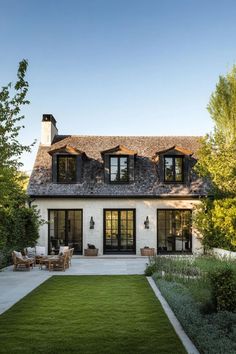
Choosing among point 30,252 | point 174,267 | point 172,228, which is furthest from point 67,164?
point 174,267

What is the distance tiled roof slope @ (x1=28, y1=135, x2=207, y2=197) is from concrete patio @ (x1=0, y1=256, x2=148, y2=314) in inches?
160

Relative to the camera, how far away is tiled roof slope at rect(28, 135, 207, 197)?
75.2ft

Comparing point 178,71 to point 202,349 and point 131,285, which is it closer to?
point 131,285

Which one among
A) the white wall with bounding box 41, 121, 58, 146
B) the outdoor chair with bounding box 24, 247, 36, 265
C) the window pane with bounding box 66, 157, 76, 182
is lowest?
the outdoor chair with bounding box 24, 247, 36, 265

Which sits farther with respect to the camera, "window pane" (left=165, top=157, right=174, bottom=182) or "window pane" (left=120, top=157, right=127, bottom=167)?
"window pane" (left=120, top=157, right=127, bottom=167)

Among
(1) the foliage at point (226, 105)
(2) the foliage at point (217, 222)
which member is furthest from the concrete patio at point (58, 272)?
(1) the foliage at point (226, 105)

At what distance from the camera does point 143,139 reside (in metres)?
26.8

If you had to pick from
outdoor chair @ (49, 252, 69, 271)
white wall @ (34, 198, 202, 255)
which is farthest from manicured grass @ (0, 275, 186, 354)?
white wall @ (34, 198, 202, 255)

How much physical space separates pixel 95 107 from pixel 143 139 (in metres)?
8.34

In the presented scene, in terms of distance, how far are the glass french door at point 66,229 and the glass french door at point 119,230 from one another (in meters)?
1.69

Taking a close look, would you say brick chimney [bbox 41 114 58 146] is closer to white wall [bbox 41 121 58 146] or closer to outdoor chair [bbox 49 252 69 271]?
white wall [bbox 41 121 58 146]

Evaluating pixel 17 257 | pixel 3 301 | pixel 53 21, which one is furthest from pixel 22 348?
pixel 53 21

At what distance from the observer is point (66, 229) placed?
23094 millimetres

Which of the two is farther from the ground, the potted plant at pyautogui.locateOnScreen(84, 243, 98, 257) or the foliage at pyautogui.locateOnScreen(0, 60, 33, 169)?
the foliage at pyautogui.locateOnScreen(0, 60, 33, 169)
